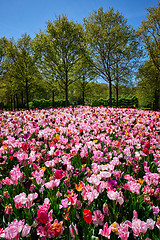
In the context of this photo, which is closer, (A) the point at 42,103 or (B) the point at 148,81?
(B) the point at 148,81

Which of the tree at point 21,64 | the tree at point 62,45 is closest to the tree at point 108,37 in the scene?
the tree at point 62,45

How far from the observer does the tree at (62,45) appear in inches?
686

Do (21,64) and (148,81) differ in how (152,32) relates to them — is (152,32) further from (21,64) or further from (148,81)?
(21,64)

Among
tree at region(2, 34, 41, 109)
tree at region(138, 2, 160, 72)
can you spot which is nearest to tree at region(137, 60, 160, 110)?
tree at region(138, 2, 160, 72)

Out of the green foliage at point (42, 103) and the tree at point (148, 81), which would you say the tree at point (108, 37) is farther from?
the green foliage at point (42, 103)

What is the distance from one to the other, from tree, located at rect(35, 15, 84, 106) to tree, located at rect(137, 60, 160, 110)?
9.16 metres

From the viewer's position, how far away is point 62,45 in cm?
1755

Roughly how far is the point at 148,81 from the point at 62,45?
535 inches

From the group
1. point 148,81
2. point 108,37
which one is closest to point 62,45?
point 108,37

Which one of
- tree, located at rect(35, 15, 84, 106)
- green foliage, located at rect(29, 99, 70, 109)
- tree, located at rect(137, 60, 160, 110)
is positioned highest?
tree, located at rect(35, 15, 84, 106)

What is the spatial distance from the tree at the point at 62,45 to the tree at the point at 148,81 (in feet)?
30.0

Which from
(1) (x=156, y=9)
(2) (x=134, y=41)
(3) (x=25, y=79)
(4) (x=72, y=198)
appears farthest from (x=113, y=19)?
(4) (x=72, y=198)

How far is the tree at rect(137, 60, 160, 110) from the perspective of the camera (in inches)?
837

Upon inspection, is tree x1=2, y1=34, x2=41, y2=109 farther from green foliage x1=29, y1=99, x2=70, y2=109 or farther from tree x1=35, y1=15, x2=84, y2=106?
green foliage x1=29, y1=99, x2=70, y2=109
